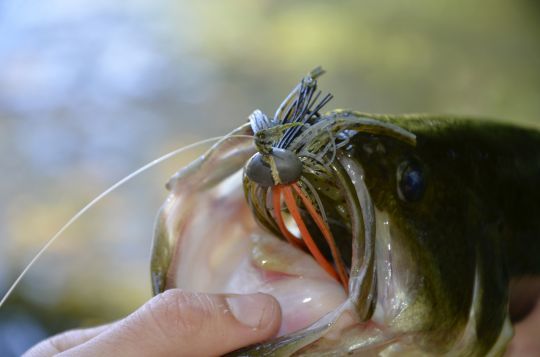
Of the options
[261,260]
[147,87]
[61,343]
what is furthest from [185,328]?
[147,87]

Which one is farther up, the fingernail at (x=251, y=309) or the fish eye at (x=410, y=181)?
the fish eye at (x=410, y=181)

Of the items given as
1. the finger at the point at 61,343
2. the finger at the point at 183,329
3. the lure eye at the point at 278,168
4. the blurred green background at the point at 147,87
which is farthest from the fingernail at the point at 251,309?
the blurred green background at the point at 147,87

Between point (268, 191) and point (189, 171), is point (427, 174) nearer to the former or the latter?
point (268, 191)

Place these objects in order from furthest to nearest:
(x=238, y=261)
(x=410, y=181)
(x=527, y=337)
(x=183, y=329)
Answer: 1. (x=527, y=337)
2. (x=238, y=261)
3. (x=410, y=181)
4. (x=183, y=329)

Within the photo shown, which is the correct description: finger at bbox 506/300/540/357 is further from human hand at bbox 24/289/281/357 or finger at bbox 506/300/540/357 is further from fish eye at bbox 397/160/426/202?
human hand at bbox 24/289/281/357

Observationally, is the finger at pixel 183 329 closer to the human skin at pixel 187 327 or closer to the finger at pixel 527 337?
the human skin at pixel 187 327

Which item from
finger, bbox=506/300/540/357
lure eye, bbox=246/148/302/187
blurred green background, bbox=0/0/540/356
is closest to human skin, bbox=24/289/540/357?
lure eye, bbox=246/148/302/187

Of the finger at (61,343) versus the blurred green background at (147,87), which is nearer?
the finger at (61,343)

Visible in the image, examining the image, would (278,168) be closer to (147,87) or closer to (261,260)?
(261,260)
